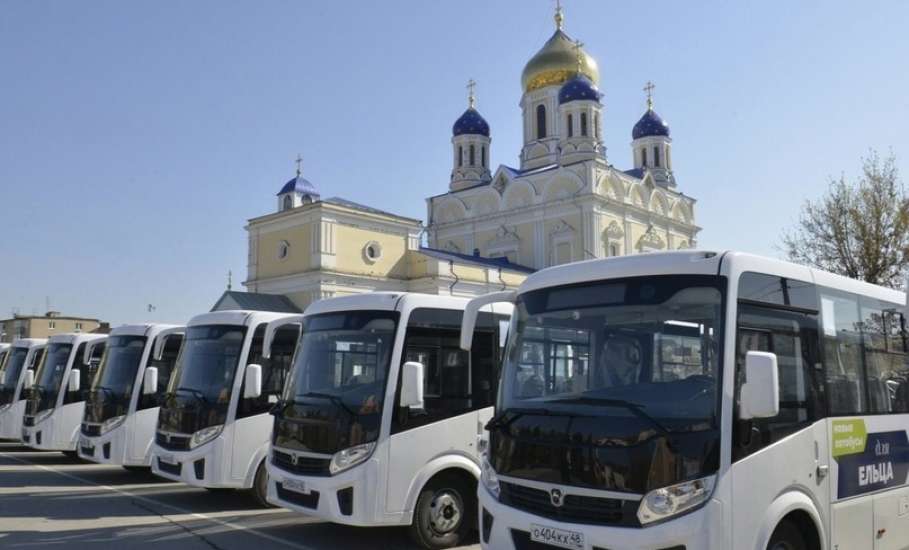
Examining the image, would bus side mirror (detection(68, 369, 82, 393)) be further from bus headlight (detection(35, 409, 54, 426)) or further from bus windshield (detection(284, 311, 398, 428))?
bus windshield (detection(284, 311, 398, 428))

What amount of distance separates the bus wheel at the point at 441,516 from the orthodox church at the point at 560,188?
3677cm

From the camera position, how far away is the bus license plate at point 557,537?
4504 mm

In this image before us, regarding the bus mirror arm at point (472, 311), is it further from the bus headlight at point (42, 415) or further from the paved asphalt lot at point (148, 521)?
the bus headlight at point (42, 415)

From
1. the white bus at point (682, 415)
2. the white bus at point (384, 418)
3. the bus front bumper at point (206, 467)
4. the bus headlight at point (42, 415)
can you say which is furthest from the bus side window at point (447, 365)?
the bus headlight at point (42, 415)

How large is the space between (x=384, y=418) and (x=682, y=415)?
10.4 feet

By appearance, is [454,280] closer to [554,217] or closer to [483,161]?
[554,217]

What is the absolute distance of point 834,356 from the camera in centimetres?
562

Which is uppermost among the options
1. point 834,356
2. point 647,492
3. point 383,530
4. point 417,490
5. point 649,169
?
point 649,169

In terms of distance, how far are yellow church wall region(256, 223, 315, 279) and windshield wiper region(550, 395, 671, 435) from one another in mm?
33387

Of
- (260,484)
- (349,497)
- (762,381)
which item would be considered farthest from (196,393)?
(762,381)

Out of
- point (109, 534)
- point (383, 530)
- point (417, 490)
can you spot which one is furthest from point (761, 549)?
point (109, 534)

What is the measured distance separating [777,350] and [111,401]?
395 inches

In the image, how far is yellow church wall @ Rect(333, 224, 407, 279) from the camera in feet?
125

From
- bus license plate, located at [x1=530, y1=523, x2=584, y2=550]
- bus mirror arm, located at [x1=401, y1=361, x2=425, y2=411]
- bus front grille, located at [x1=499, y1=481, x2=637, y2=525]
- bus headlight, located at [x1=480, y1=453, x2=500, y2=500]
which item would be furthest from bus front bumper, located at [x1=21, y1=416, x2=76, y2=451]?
bus license plate, located at [x1=530, y1=523, x2=584, y2=550]
